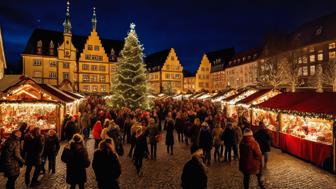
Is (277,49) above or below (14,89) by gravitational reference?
above

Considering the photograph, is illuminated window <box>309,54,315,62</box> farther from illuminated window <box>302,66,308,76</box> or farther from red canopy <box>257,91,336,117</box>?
red canopy <box>257,91,336,117</box>

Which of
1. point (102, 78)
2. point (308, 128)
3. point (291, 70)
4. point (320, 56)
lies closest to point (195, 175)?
point (308, 128)

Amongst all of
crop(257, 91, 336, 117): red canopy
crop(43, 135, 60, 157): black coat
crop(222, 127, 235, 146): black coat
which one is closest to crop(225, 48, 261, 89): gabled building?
crop(257, 91, 336, 117): red canopy

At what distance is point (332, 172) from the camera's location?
8.27 meters

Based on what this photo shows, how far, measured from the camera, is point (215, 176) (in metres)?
7.96

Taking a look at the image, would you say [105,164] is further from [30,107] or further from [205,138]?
[30,107]

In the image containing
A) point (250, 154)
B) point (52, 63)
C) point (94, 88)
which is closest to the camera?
point (250, 154)

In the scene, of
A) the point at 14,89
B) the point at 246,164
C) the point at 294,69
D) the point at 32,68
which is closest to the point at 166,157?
the point at 246,164

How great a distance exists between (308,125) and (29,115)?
12.9 meters

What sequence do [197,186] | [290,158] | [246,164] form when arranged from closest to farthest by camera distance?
[197,186] < [246,164] < [290,158]

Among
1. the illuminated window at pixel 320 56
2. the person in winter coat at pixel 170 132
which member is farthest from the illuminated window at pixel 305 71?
the person in winter coat at pixel 170 132

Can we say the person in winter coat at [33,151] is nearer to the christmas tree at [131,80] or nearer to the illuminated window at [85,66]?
the christmas tree at [131,80]

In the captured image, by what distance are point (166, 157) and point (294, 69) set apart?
3163 centimetres

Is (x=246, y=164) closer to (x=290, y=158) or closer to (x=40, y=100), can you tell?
(x=290, y=158)
